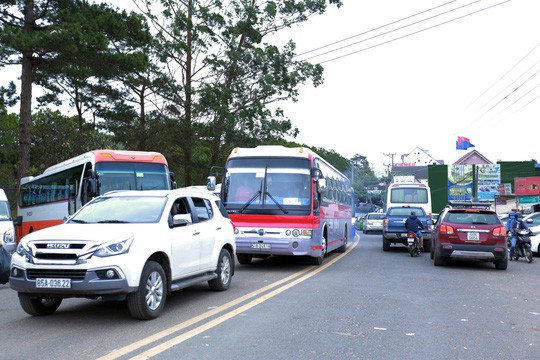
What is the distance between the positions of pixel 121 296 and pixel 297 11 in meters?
31.2

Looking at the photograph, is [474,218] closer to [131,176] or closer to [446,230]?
[446,230]

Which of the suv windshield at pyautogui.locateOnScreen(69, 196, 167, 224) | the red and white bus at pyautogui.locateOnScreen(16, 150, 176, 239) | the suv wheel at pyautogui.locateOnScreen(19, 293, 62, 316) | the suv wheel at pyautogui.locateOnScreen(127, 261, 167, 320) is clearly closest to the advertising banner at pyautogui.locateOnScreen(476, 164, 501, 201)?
the red and white bus at pyautogui.locateOnScreen(16, 150, 176, 239)

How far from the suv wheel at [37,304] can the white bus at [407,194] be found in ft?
74.1

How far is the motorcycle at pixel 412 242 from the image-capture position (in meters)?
20.3

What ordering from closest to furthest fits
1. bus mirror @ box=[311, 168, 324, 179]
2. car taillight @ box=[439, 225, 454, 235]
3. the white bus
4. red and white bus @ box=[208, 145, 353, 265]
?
1. red and white bus @ box=[208, 145, 353, 265]
2. bus mirror @ box=[311, 168, 324, 179]
3. car taillight @ box=[439, 225, 454, 235]
4. the white bus

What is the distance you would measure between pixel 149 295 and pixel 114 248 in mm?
881

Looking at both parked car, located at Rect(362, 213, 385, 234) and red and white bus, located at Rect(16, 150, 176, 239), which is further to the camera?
parked car, located at Rect(362, 213, 385, 234)

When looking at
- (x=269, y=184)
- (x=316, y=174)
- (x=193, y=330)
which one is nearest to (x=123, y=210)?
(x=193, y=330)

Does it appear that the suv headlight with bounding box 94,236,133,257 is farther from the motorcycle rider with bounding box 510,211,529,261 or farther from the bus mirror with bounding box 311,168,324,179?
the motorcycle rider with bounding box 510,211,529,261

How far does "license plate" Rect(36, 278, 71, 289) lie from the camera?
23.2 feet

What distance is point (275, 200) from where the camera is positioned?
14359 mm

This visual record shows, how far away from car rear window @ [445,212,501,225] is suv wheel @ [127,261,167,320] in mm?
9829

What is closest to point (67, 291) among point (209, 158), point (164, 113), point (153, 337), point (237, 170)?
point (153, 337)

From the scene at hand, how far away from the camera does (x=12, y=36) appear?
22500mm
